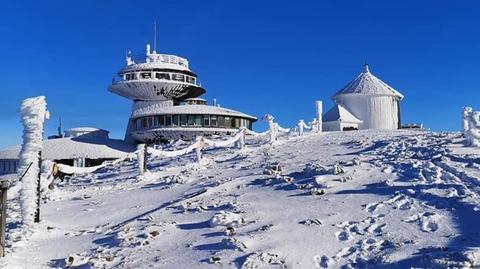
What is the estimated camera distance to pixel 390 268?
815cm

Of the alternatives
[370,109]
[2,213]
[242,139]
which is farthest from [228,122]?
[2,213]

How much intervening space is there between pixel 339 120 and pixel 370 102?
5167mm

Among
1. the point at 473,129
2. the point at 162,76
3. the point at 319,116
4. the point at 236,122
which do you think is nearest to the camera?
the point at 473,129

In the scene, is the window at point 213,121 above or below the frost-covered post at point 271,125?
above

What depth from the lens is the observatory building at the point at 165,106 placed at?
157ft

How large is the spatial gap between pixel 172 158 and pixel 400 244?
19607 millimetres

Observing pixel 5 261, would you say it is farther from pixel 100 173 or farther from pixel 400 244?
pixel 100 173

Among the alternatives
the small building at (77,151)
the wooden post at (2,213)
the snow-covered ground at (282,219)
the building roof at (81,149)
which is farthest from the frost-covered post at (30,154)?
the building roof at (81,149)

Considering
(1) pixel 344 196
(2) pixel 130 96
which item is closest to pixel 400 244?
(1) pixel 344 196

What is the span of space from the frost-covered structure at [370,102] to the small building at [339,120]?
3.67ft

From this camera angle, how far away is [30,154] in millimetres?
12703

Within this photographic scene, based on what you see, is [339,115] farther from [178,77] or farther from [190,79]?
[178,77]

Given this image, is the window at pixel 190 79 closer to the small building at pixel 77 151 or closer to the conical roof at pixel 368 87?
the small building at pixel 77 151

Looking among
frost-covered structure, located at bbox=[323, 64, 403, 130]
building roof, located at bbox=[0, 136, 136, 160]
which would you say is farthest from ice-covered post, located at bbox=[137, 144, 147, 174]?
frost-covered structure, located at bbox=[323, 64, 403, 130]
